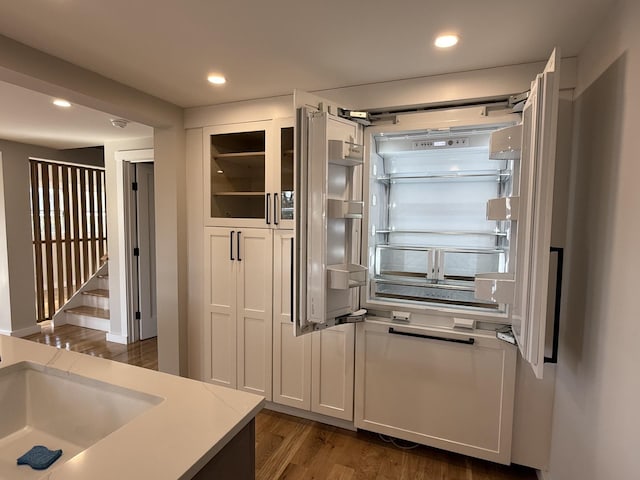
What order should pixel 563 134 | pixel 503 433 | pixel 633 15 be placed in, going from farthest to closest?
pixel 503 433
pixel 563 134
pixel 633 15

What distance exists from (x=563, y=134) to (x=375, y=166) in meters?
1.07

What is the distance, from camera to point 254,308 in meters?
2.72

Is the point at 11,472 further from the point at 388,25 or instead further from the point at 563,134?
the point at 563,134

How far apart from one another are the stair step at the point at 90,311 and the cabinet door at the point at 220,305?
8.56 feet

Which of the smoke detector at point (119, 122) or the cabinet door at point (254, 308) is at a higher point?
the smoke detector at point (119, 122)

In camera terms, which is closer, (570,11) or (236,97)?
(570,11)

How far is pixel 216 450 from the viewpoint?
0.92 metres

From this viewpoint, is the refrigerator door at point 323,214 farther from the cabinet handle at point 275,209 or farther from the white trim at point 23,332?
the white trim at point 23,332

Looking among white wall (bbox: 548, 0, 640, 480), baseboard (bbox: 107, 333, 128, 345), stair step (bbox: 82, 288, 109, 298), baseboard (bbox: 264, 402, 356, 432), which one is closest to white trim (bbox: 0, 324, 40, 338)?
stair step (bbox: 82, 288, 109, 298)

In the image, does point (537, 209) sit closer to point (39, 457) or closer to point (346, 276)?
point (346, 276)

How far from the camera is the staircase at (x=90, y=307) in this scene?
186 inches

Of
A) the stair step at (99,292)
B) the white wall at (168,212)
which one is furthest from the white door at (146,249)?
the white wall at (168,212)

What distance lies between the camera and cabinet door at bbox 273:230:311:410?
2582 millimetres

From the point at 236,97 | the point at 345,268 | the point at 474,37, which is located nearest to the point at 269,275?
the point at 345,268
